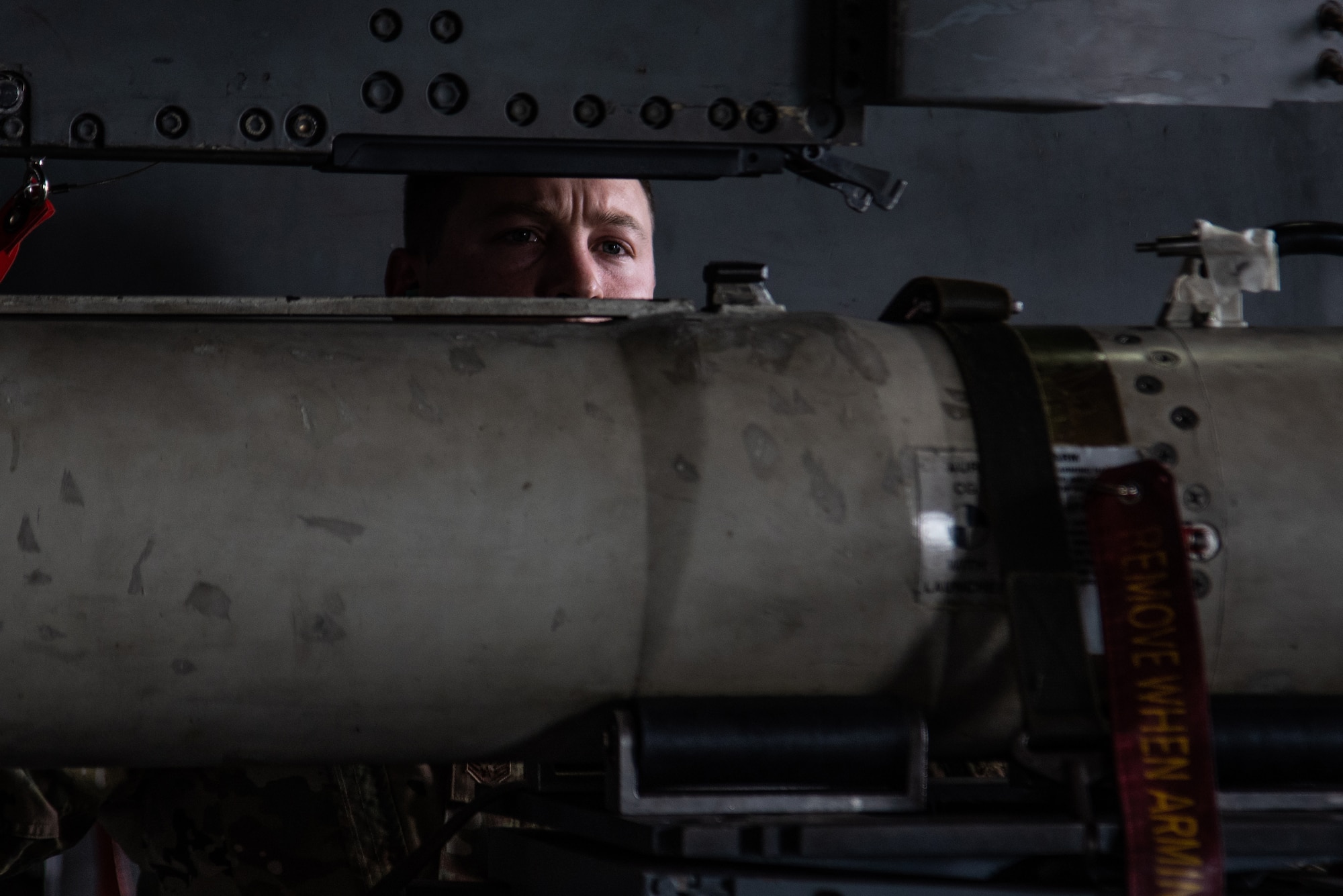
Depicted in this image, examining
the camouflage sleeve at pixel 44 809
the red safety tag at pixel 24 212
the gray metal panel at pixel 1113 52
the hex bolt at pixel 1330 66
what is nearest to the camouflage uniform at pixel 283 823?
the camouflage sleeve at pixel 44 809

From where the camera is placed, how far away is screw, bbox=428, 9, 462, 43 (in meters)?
0.83

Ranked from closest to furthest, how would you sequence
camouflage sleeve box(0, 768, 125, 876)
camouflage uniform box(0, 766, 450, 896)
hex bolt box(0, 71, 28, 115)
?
hex bolt box(0, 71, 28, 115) → camouflage sleeve box(0, 768, 125, 876) → camouflage uniform box(0, 766, 450, 896)

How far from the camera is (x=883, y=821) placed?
600 millimetres

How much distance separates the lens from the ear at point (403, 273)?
1683 millimetres

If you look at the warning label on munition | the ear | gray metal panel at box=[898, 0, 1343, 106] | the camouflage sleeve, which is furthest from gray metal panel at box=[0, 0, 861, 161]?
the ear

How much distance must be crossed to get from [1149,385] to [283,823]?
1.05 meters

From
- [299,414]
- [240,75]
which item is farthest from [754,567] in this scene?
[240,75]

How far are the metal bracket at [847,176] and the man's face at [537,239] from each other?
69 centimetres

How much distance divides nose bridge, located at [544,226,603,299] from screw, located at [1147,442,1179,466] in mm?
997

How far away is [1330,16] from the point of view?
2.88 ft

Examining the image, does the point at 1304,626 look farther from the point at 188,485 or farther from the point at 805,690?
the point at 188,485

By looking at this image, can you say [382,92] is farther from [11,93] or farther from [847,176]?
[847,176]

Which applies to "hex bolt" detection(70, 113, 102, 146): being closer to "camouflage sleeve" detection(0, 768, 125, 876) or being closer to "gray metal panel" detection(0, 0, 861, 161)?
"gray metal panel" detection(0, 0, 861, 161)

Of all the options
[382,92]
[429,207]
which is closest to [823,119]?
[382,92]
